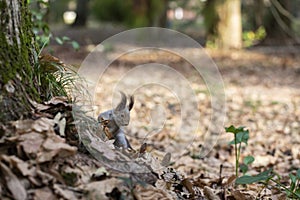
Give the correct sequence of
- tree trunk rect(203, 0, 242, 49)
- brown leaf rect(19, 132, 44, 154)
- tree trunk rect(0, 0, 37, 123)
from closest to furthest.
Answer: brown leaf rect(19, 132, 44, 154), tree trunk rect(0, 0, 37, 123), tree trunk rect(203, 0, 242, 49)

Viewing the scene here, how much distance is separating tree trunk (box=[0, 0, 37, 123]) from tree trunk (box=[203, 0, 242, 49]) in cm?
1014

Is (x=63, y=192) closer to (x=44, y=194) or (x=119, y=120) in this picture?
(x=44, y=194)

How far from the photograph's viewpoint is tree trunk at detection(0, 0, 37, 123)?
1.83 metres

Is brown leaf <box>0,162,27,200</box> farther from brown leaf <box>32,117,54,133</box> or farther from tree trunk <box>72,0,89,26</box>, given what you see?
tree trunk <box>72,0,89,26</box>

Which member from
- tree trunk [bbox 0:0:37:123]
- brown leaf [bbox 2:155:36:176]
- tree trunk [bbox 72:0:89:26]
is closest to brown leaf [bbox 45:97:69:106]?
tree trunk [bbox 0:0:37:123]

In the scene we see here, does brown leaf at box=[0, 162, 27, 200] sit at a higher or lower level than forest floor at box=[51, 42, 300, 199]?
higher

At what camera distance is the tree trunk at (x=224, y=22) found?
1180 centimetres

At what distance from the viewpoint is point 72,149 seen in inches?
69.2

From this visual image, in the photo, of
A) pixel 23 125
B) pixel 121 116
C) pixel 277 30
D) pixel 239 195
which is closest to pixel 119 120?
pixel 121 116

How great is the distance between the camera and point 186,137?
15.8 feet

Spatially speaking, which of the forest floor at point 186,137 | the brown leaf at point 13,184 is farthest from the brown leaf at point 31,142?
the brown leaf at point 13,184

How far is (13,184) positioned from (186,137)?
331 centimetres

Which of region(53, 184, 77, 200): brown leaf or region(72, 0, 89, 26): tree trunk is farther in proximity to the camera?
region(72, 0, 89, 26): tree trunk

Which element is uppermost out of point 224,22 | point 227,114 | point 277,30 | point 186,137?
point 224,22
